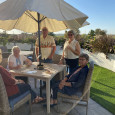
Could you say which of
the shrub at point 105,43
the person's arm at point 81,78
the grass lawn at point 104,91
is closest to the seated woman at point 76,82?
the person's arm at point 81,78

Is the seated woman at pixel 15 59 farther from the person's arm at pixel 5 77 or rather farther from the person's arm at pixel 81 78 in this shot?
the person's arm at pixel 81 78

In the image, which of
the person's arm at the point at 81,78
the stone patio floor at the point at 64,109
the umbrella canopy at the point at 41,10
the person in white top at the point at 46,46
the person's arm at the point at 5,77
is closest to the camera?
the person's arm at the point at 5,77

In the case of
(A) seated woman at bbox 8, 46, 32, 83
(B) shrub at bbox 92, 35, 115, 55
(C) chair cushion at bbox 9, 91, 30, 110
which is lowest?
(C) chair cushion at bbox 9, 91, 30, 110

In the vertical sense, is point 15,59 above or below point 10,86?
above

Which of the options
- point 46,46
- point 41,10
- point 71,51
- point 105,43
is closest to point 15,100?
point 41,10

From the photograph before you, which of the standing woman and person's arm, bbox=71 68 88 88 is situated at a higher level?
the standing woman

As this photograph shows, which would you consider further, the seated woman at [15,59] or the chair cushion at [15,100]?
the seated woman at [15,59]

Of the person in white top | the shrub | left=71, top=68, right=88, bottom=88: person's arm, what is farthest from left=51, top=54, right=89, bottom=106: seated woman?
the shrub

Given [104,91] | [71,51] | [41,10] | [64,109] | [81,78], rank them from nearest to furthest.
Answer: [41,10] → [81,78] → [64,109] → [71,51] → [104,91]

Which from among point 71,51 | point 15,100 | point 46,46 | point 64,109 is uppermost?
point 46,46

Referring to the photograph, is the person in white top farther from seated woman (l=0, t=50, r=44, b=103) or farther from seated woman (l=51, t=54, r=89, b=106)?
seated woman (l=0, t=50, r=44, b=103)

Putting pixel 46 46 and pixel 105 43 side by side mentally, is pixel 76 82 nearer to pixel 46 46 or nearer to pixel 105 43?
pixel 46 46

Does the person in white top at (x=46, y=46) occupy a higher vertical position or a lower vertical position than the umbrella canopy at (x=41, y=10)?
lower

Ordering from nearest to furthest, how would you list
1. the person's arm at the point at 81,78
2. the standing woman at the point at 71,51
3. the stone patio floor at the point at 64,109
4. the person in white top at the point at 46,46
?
1. the person's arm at the point at 81,78
2. the stone patio floor at the point at 64,109
3. the standing woman at the point at 71,51
4. the person in white top at the point at 46,46
